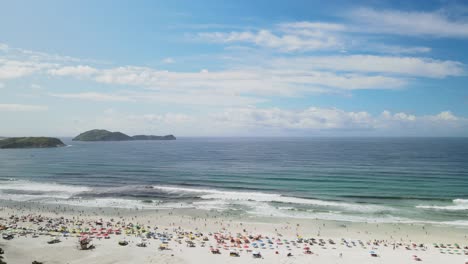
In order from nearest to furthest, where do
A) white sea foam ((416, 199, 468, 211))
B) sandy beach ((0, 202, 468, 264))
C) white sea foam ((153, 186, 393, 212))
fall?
sandy beach ((0, 202, 468, 264))
white sea foam ((416, 199, 468, 211))
white sea foam ((153, 186, 393, 212))

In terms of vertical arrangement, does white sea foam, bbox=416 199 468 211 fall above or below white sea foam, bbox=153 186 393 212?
above

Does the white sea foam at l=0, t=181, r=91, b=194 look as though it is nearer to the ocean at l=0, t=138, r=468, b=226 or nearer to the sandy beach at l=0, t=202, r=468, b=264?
the ocean at l=0, t=138, r=468, b=226

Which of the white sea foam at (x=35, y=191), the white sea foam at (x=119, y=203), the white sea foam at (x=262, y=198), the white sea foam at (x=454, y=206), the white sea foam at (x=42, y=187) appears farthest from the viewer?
the white sea foam at (x=42, y=187)

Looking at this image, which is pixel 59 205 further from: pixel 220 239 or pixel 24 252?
pixel 220 239

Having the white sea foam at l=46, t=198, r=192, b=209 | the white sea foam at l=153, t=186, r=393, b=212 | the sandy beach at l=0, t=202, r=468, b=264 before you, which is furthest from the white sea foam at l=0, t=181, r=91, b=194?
the white sea foam at l=153, t=186, r=393, b=212

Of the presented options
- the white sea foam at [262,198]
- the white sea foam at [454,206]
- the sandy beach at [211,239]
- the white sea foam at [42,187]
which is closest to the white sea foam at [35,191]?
the white sea foam at [42,187]

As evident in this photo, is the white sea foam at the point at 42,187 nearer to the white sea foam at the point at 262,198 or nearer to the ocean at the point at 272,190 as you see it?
the ocean at the point at 272,190

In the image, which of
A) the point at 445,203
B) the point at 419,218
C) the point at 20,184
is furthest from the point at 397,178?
the point at 20,184
